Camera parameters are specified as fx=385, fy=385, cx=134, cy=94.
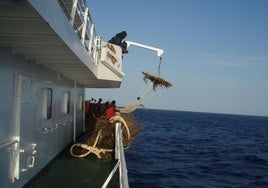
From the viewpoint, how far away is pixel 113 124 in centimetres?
1189

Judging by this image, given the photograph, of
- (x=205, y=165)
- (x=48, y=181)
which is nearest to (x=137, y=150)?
(x=205, y=165)

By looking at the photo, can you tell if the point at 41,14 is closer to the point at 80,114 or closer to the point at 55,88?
the point at 55,88

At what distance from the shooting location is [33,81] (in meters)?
8.17

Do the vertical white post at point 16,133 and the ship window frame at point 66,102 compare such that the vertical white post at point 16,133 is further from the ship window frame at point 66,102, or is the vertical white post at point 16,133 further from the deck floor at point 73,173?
the ship window frame at point 66,102

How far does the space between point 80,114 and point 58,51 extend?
1081 cm

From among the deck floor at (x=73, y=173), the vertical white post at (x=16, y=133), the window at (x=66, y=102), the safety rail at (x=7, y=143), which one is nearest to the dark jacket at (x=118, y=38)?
the window at (x=66, y=102)

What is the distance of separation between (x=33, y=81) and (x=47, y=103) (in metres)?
1.71

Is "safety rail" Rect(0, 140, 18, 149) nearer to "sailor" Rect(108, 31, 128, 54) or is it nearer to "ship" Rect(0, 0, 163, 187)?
"ship" Rect(0, 0, 163, 187)

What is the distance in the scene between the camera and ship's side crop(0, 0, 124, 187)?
15.1ft

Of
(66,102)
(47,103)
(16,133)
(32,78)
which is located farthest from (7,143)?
(66,102)

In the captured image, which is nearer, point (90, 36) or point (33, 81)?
point (33, 81)

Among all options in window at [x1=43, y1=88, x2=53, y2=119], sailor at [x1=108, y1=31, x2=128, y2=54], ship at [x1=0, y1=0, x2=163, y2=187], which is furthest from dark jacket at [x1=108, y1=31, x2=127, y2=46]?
window at [x1=43, y1=88, x2=53, y2=119]

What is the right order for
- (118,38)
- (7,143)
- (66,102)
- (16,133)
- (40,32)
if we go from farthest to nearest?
(118,38) → (66,102) → (16,133) → (7,143) → (40,32)

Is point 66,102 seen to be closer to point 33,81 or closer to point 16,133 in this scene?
point 33,81
